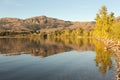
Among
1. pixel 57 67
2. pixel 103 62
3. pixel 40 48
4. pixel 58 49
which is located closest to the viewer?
pixel 57 67

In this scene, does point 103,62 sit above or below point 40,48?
above

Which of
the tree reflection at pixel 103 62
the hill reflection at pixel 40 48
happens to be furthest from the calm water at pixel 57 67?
the hill reflection at pixel 40 48

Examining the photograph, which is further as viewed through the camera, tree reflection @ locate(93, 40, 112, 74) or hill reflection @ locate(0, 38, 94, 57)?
hill reflection @ locate(0, 38, 94, 57)

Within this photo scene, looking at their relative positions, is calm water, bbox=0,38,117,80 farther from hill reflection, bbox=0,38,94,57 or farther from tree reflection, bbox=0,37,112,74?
hill reflection, bbox=0,38,94,57

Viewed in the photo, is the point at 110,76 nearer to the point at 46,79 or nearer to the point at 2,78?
the point at 46,79

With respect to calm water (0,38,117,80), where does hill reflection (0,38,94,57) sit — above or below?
below

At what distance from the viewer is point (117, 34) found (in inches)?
2913

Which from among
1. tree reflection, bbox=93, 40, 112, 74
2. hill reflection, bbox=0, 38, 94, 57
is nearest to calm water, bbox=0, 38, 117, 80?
tree reflection, bbox=93, 40, 112, 74

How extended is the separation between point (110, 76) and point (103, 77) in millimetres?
1171

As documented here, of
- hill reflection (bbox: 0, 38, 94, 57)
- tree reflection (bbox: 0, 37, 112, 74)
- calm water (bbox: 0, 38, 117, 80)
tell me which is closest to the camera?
calm water (bbox: 0, 38, 117, 80)

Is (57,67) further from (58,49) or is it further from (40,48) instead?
(40,48)

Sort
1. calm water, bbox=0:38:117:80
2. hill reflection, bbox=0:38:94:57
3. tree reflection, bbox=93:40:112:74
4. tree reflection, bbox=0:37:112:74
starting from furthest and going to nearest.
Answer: hill reflection, bbox=0:38:94:57 → tree reflection, bbox=0:37:112:74 → tree reflection, bbox=93:40:112:74 → calm water, bbox=0:38:117:80

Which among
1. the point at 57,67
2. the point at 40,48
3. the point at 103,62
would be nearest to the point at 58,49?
the point at 40,48

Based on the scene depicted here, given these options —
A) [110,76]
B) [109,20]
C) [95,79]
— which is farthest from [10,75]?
[109,20]
